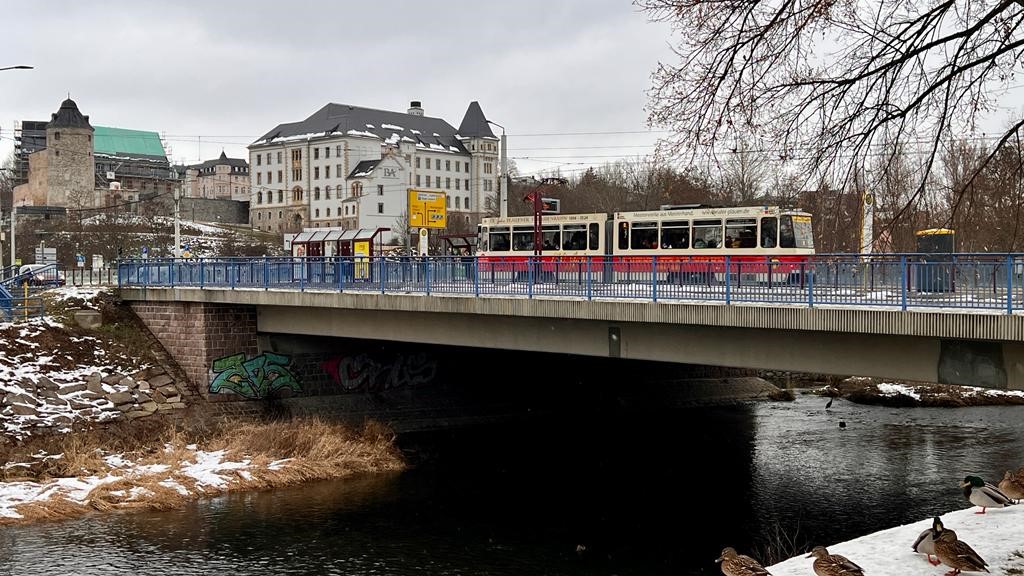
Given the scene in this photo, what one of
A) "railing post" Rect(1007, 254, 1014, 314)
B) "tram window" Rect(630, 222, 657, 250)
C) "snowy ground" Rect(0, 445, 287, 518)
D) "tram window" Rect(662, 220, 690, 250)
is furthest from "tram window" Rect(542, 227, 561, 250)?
"railing post" Rect(1007, 254, 1014, 314)

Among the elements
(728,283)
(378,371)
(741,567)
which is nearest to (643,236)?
(378,371)

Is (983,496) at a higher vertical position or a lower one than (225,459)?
higher

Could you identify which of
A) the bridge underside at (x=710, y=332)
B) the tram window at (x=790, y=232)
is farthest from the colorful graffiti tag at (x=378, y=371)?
the tram window at (x=790, y=232)

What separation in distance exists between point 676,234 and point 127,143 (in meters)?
135

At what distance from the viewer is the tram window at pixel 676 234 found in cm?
3037

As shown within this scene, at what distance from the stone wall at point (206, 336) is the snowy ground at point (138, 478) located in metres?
5.41

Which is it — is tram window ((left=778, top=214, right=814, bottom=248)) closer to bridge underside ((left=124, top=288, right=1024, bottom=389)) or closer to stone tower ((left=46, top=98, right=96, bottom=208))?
bridge underside ((left=124, top=288, right=1024, bottom=389))

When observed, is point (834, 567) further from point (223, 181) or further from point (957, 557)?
point (223, 181)

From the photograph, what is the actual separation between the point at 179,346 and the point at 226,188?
14395 cm

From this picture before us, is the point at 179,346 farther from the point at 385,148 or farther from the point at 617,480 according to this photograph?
the point at 385,148

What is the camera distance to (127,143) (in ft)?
487

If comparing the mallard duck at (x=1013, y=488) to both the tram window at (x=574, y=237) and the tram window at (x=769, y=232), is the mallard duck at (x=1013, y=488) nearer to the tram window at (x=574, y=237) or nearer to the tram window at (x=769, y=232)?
the tram window at (x=769, y=232)

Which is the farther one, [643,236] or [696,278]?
[643,236]

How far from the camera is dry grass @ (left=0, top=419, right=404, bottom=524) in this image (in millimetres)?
22594
